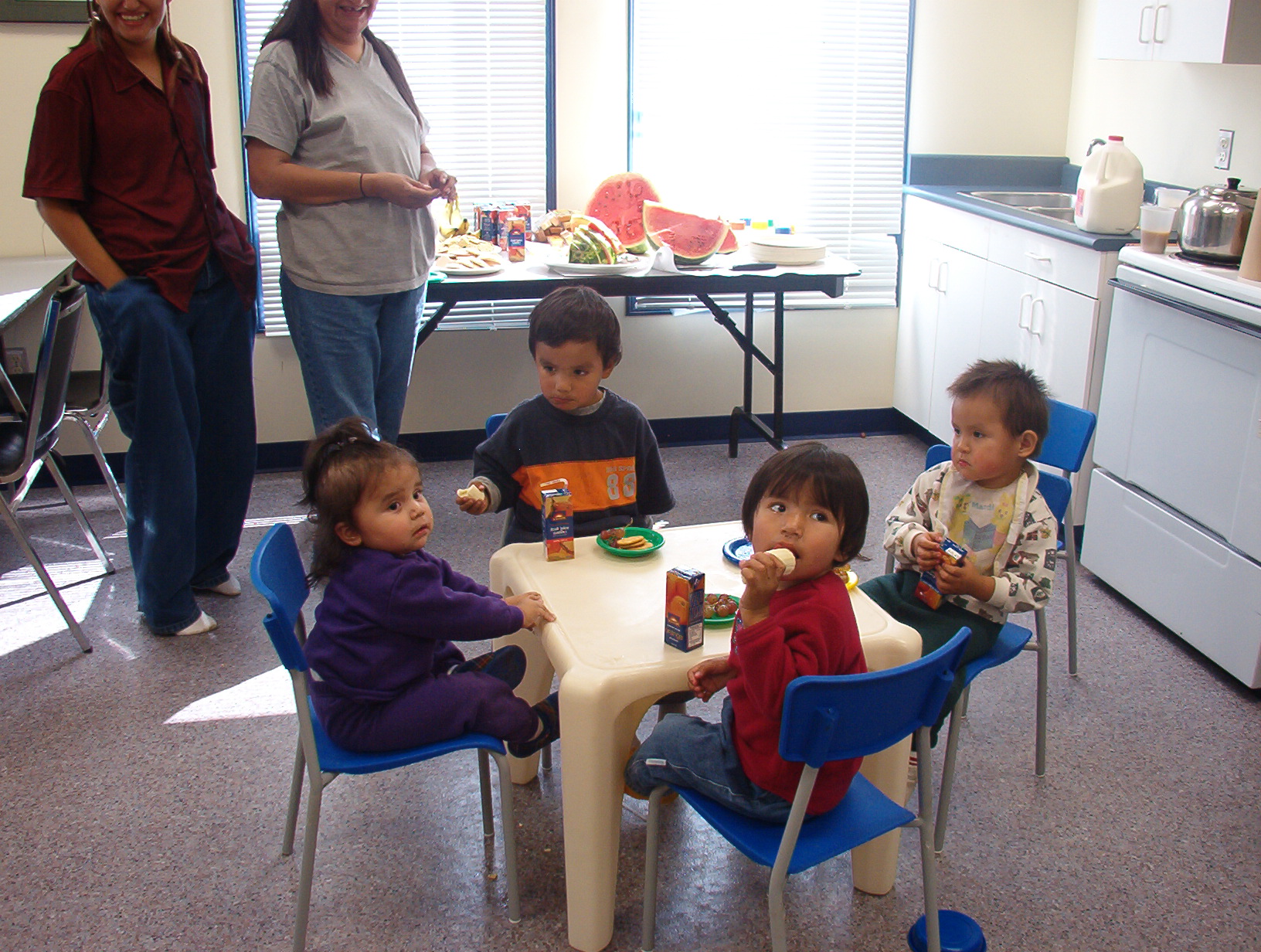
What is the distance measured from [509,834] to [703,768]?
1.33 ft

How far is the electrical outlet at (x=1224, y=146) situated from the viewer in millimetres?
3674

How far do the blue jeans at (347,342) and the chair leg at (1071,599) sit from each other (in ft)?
5.96

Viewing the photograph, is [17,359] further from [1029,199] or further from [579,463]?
[1029,199]

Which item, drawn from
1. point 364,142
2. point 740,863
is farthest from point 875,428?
point 740,863

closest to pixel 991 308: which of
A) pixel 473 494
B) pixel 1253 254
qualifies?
pixel 1253 254

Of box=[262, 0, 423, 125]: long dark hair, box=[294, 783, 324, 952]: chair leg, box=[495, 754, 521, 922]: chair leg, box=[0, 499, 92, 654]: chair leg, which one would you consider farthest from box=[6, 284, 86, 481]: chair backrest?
box=[495, 754, 521, 922]: chair leg

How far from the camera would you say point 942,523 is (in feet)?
7.62

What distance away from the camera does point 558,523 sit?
2.17 metres

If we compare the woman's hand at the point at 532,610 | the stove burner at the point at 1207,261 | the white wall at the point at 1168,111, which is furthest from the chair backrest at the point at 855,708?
the white wall at the point at 1168,111

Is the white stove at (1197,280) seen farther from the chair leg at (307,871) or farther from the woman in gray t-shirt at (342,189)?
the chair leg at (307,871)

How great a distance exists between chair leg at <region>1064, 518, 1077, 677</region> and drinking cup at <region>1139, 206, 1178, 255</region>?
0.86 metres

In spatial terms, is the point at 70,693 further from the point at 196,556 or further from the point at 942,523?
the point at 942,523

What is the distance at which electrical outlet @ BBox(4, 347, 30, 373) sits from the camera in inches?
158

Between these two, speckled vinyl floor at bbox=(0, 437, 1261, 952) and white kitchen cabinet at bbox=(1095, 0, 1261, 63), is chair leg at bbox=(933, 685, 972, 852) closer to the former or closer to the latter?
speckled vinyl floor at bbox=(0, 437, 1261, 952)
